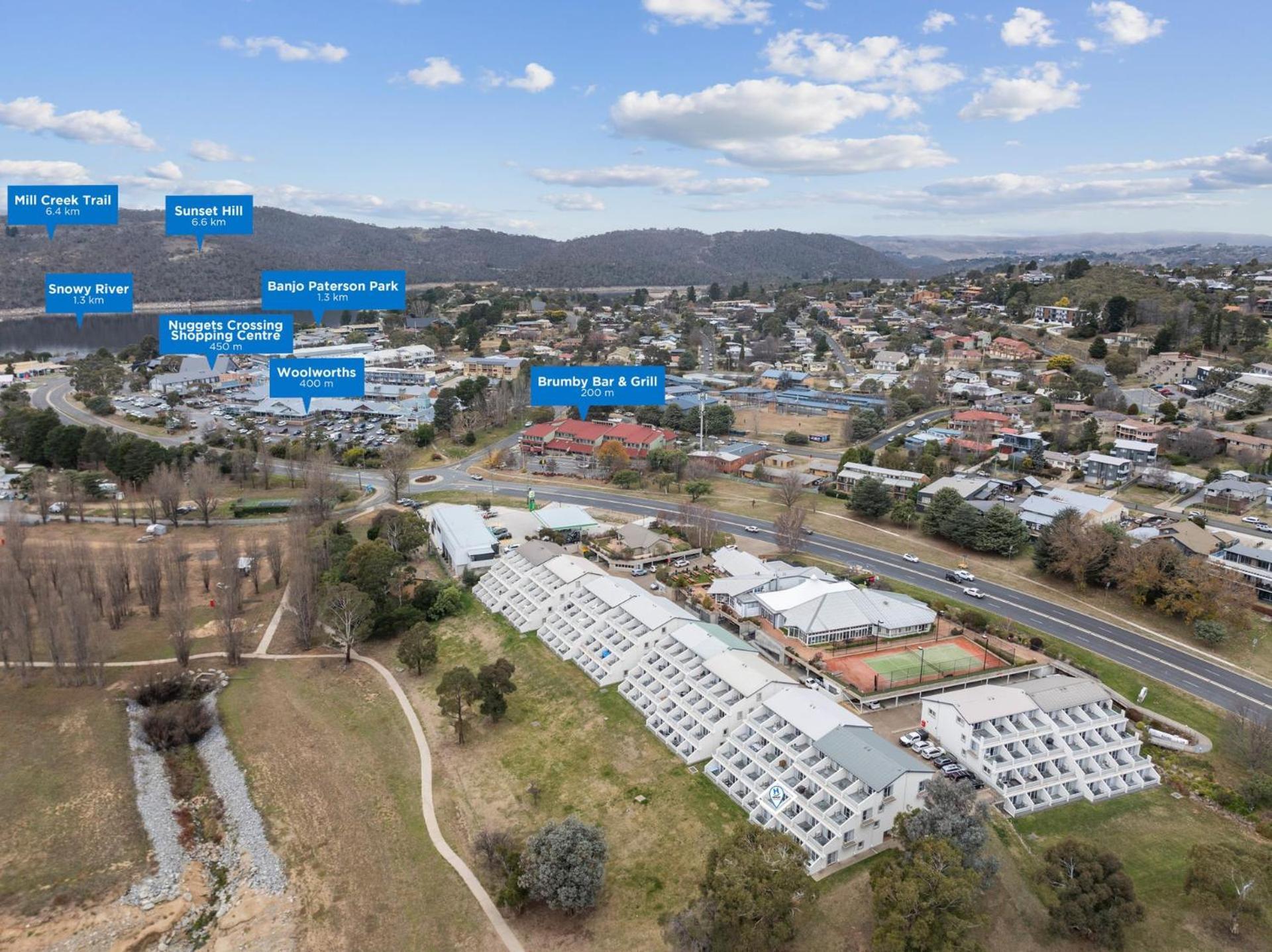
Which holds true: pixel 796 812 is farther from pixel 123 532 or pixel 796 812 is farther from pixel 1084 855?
pixel 123 532

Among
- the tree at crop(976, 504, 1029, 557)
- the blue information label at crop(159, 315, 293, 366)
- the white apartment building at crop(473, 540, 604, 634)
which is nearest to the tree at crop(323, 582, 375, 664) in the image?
the white apartment building at crop(473, 540, 604, 634)

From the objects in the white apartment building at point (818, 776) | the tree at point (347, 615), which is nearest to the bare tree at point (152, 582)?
the tree at point (347, 615)

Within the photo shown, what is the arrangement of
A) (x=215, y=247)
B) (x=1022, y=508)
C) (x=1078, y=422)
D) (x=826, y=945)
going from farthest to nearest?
(x=215, y=247) < (x=1078, y=422) < (x=1022, y=508) < (x=826, y=945)

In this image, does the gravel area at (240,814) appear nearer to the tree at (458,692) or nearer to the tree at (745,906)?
the tree at (458,692)

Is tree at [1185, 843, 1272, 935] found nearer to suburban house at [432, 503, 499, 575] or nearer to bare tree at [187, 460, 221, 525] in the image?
suburban house at [432, 503, 499, 575]

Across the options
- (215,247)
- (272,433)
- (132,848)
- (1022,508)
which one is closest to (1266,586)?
(1022,508)
